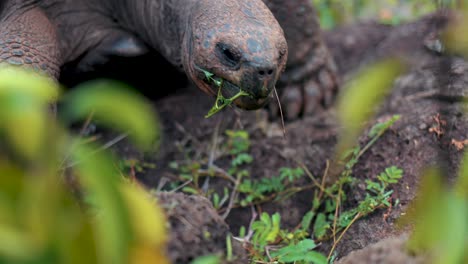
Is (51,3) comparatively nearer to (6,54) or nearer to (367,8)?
(6,54)

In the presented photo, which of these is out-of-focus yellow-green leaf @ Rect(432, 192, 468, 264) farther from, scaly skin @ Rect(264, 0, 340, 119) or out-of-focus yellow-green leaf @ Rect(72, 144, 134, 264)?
scaly skin @ Rect(264, 0, 340, 119)

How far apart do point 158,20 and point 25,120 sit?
154 cm

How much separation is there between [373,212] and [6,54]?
3.94ft

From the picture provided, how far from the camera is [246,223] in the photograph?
219 centimetres

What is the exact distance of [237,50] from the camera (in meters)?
1.79

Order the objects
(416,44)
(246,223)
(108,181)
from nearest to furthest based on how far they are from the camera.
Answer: (108,181), (246,223), (416,44)

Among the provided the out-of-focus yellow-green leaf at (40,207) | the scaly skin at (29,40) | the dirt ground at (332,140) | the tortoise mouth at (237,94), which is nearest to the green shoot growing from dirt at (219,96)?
the tortoise mouth at (237,94)

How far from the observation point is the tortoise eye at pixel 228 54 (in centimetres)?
180

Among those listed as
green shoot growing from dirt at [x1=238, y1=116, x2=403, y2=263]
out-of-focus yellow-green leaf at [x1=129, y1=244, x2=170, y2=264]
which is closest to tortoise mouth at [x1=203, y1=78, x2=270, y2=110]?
green shoot growing from dirt at [x1=238, y1=116, x2=403, y2=263]

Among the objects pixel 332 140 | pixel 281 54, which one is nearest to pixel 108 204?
pixel 281 54

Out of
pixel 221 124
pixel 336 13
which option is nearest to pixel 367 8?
pixel 336 13

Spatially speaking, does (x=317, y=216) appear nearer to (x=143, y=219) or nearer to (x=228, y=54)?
(x=228, y=54)

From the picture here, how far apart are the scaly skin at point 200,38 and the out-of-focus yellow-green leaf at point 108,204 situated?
2.91 ft

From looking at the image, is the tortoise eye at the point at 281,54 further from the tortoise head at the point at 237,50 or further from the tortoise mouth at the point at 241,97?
the tortoise mouth at the point at 241,97
